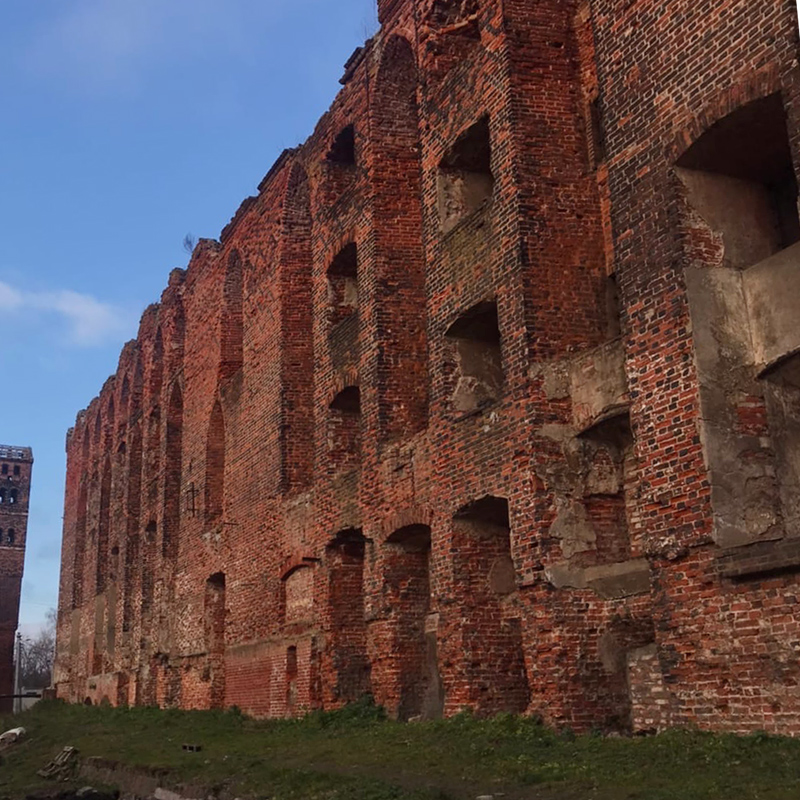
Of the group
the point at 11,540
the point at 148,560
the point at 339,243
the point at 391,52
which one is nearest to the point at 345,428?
the point at 339,243

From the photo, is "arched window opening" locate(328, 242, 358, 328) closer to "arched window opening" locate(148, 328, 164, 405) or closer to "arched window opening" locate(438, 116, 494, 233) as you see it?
"arched window opening" locate(438, 116, 494, 233)

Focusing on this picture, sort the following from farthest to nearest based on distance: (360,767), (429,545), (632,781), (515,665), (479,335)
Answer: (429,545)
(479,335)
(515,665)
(360,767)
(632,781)

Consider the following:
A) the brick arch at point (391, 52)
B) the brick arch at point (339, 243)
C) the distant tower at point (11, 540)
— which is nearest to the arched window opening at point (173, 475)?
the brick arch at point (339, 243)

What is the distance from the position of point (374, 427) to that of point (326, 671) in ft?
12.4

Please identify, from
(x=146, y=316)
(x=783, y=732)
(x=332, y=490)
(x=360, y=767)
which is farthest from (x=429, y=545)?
(x=146, y=316)

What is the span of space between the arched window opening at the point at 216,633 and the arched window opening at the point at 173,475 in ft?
12.3

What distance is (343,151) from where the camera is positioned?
18328mm

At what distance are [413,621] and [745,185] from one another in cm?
712

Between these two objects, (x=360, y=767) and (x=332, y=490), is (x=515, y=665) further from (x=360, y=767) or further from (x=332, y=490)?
(x=332, y=490)

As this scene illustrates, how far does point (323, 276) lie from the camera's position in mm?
17672

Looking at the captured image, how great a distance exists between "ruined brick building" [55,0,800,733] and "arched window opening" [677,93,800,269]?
3 cm

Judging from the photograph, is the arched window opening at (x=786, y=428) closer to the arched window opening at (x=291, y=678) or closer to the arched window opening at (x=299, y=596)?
the arched window opening at (x=299, y=596)

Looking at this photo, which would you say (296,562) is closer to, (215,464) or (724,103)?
(215,464)

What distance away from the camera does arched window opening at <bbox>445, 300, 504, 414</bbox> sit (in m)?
12.9
